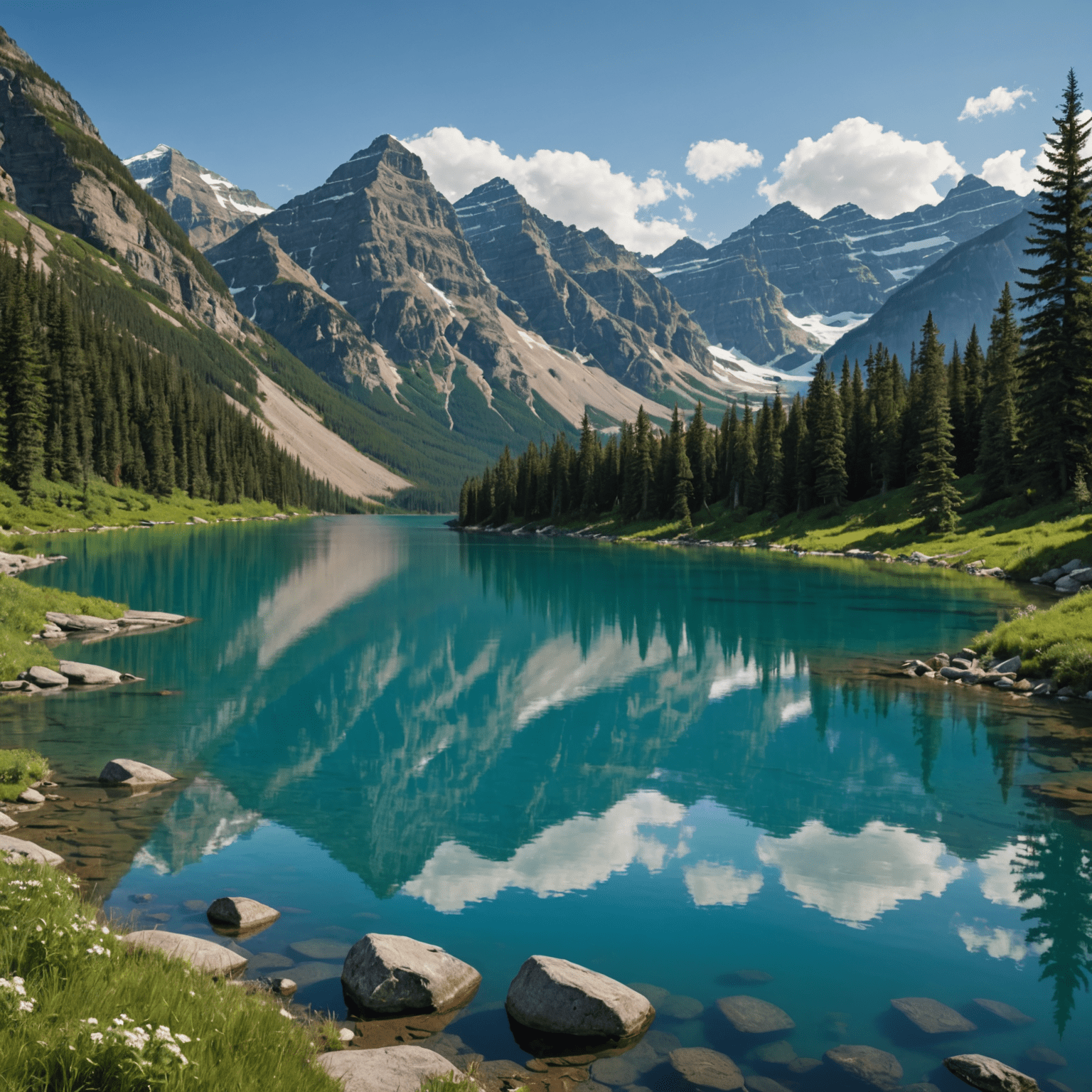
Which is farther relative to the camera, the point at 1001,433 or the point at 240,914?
the point at 1001,433

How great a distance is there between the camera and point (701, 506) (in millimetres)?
131125

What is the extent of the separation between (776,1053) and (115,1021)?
675 cm

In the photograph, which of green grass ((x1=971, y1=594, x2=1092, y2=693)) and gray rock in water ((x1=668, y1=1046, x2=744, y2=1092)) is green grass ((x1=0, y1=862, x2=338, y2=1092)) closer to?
gray rock in water ((x1=668, y1=1046, x2=744, y2=1092))

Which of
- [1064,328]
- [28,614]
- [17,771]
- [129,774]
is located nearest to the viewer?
[17,771]

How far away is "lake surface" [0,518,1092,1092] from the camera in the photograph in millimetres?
10648

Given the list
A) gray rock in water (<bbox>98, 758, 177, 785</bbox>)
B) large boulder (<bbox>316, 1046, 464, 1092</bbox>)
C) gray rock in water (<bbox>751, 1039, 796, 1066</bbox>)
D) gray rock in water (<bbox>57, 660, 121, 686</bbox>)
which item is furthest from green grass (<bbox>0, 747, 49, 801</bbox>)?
gray rock in water (<bbox>751, 1039, 796, 1066</bbox>)

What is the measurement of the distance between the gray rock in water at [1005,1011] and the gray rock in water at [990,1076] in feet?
4.39

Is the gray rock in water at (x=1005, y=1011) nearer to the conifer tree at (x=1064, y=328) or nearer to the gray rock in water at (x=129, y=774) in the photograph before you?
the gray rock in water at (x=129, y=774)

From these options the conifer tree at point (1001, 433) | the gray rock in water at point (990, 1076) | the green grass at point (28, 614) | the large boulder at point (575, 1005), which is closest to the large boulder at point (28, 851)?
the large boulder at point (575, 1005)

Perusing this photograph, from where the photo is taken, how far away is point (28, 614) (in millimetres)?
32469

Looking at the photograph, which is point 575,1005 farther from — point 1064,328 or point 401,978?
point 1064,328

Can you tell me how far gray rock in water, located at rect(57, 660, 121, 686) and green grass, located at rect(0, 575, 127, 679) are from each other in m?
0.76

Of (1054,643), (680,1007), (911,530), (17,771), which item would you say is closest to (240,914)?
(680,1007)

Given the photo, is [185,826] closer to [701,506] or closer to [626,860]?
[626,860]
